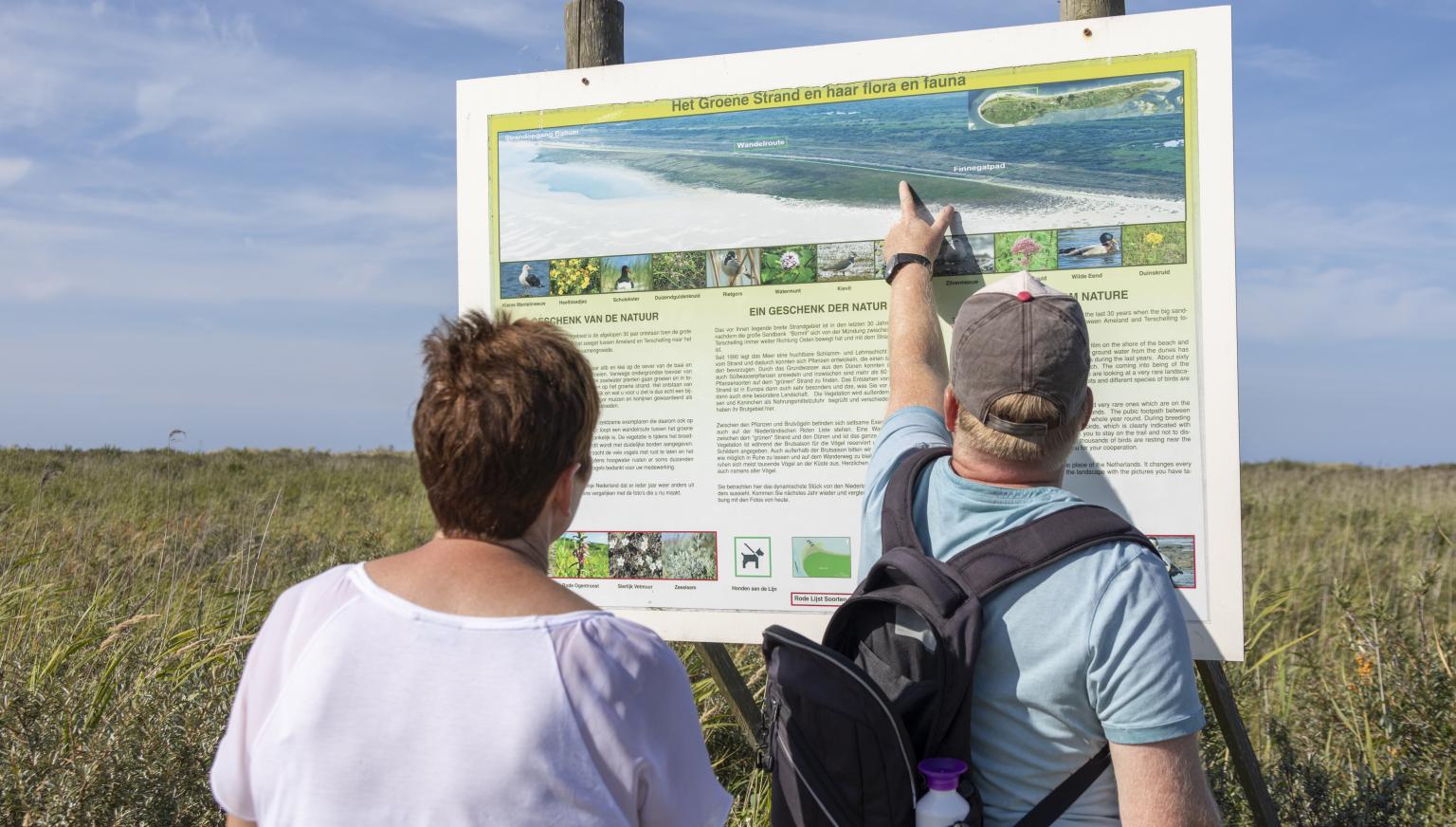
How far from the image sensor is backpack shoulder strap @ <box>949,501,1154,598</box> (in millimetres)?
1806

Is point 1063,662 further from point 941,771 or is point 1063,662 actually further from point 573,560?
point 573,560

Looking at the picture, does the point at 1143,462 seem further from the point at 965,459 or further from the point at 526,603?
the point at 526,603

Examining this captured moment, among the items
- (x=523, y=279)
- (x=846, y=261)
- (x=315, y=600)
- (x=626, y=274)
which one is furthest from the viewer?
(x=523, y=279)

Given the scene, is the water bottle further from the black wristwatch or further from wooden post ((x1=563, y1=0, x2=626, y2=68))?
wooden post ((x1=563, y1=0, x2=626, y2=68))

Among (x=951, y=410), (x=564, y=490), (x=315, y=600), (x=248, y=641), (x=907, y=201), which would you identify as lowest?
(x=248, y=641)

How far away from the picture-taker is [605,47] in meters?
3.71

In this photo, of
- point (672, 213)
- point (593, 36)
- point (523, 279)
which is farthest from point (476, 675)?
point (593, 36)

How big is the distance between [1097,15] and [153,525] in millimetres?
9002

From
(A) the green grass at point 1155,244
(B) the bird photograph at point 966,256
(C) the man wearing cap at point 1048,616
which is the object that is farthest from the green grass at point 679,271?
(C) the man wearing cap at point 1048,616

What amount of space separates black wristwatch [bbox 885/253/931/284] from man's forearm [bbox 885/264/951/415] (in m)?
0.01

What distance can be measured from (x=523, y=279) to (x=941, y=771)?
2351 mm

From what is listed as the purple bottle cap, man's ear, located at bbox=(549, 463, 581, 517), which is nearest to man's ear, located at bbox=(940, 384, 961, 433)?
the purple bottle cap

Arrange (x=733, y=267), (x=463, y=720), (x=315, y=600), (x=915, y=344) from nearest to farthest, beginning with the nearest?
(x=463, y=720), (x=315, y=600), (x=915, y=344), (x=733, y=267)

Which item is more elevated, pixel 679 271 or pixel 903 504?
pixel 679 271
